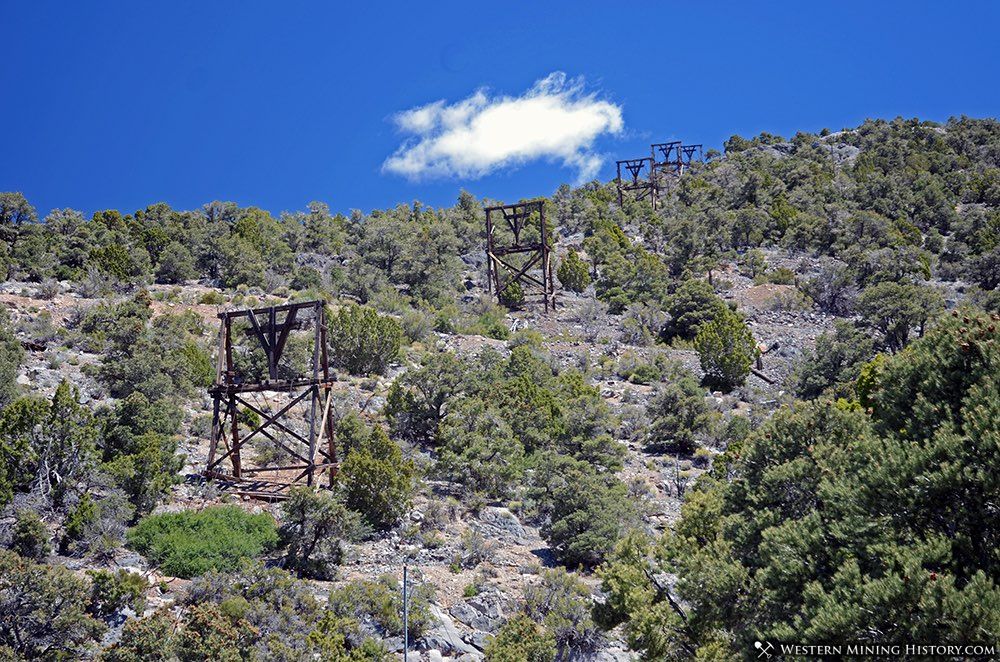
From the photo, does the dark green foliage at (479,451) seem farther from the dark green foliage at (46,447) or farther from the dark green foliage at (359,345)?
the dark green foliage at (46,447)

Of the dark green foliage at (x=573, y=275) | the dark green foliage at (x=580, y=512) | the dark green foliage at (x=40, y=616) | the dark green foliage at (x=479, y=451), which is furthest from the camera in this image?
the dark green foliage at (x=573, y=275)

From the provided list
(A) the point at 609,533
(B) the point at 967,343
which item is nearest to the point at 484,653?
(A) the point at 609,533

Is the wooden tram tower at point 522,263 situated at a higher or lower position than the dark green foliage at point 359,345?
higher

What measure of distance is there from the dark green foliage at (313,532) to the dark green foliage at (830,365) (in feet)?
58.1

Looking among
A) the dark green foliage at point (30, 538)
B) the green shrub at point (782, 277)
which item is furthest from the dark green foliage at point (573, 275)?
the dark green foliage at point (30, 538)

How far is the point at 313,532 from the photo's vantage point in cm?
1484

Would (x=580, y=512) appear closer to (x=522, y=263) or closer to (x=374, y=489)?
(x=374, y=489)

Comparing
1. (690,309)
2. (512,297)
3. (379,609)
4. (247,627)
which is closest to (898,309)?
(690,309)

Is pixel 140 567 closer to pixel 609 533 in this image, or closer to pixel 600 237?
pixel 609 533

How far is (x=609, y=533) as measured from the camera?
17016 millimetres

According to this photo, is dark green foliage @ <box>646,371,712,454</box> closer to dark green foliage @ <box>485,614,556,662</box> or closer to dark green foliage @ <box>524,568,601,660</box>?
dark green foliage @ <box>524,568,601,660</box>

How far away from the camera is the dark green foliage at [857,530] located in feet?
26.9

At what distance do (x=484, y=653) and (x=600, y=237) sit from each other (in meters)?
34.7

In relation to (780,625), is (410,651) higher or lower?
lower
